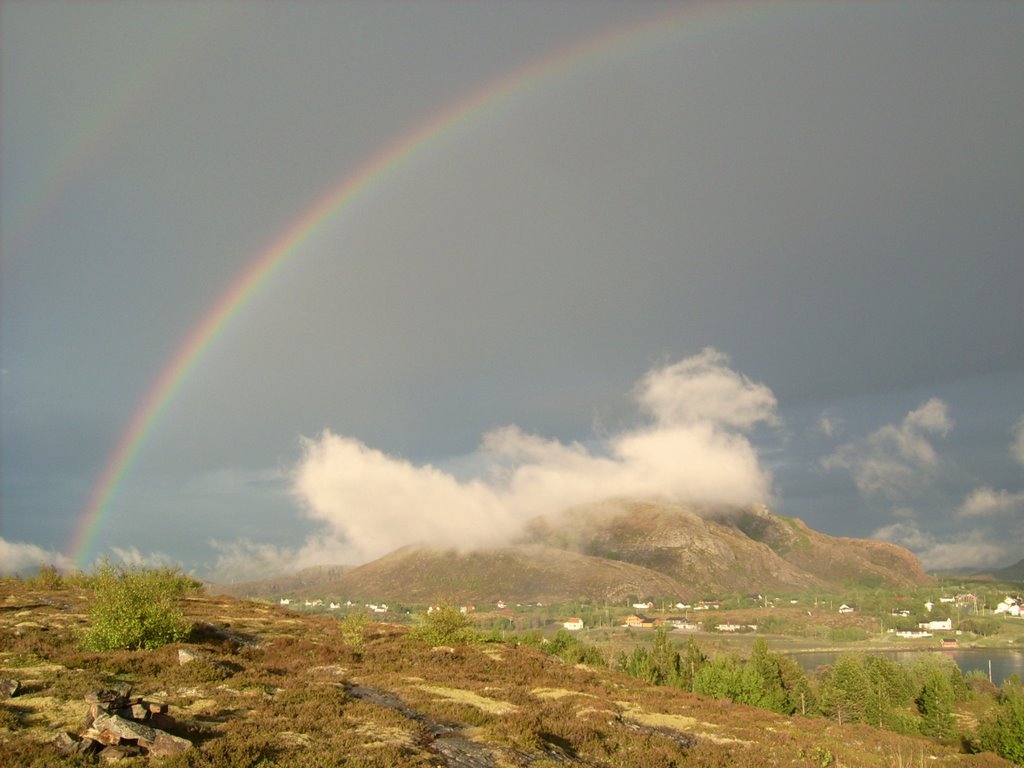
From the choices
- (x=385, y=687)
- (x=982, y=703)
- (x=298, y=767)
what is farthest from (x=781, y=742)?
(x=982, y=703)

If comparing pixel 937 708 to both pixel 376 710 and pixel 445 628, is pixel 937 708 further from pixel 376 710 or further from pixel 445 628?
pixel 376 710

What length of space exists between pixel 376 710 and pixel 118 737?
1071 centimetres

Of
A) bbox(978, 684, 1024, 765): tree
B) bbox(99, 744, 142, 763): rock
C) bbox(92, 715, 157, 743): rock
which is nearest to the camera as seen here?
bbox(99, 744, 142, 763): rock

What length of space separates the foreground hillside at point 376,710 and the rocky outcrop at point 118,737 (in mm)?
507

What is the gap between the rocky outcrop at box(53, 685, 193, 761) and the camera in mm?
17938

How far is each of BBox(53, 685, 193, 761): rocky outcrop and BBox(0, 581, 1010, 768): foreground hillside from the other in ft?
1.66

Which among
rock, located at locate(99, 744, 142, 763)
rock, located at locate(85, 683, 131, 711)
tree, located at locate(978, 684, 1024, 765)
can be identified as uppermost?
rock, located at locate(85, 683, 131, 711)

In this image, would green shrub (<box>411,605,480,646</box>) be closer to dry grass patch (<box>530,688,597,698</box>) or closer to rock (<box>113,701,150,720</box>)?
dry grass patch (<box>530,688,597,698</box>)

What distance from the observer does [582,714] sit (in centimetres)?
3309

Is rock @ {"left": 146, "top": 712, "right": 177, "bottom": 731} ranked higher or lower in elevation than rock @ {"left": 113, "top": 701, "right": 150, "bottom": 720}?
lower

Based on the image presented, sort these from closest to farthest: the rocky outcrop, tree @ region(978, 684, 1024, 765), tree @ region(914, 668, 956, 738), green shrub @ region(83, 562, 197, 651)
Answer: the rocky outcrop
green shrub @ region(83, 562, 197, 651)
tree @ region(978, 684, 1024, 765)
tree @ region(914, 668, 956, 738)

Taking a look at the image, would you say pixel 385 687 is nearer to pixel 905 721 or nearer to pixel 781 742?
pixel 781 742

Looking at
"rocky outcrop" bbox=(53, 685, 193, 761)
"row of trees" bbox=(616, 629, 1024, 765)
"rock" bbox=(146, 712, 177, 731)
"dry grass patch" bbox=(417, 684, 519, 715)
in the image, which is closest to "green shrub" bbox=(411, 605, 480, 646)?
"dry grass patch" bbox=(417, 684, 519, 715)

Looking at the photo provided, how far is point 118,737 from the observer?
1866 centimetres
